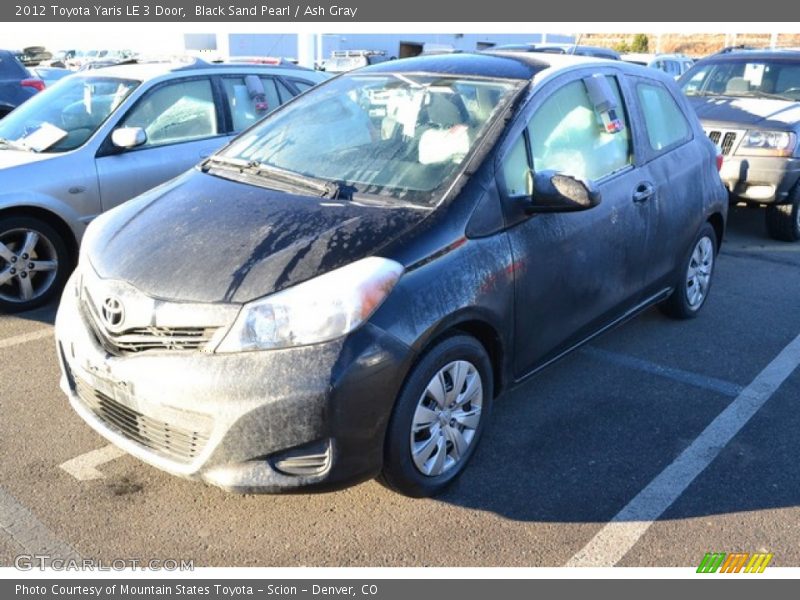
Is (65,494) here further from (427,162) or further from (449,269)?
(427,162)

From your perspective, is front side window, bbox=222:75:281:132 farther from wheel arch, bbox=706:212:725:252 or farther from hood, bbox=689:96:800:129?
hood, bbox=689:96:800:129

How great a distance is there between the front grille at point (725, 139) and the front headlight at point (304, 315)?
5.70 metres

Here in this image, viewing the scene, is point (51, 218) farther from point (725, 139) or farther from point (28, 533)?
point (725, 139)

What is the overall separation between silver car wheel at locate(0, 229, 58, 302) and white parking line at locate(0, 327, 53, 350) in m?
0.43

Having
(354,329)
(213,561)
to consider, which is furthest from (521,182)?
(213,561)

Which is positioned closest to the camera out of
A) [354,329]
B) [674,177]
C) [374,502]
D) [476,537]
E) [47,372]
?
[354,329]

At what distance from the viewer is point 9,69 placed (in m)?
9.29

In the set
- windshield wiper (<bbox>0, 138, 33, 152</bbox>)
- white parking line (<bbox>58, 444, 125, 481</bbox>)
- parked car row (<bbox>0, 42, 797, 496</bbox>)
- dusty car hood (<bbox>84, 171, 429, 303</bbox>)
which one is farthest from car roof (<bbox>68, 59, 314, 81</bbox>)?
white parking line (<bbox>58, 444, 125, 481</bbox>)

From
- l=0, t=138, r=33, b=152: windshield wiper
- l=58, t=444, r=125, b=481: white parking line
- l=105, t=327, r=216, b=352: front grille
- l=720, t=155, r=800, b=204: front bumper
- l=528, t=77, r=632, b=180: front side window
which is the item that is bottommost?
l=58, t=444, r=125, b=481: white parking line

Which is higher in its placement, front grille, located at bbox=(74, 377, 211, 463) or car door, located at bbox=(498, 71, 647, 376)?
car door, located at bbox=(498, 71, 647, 376)

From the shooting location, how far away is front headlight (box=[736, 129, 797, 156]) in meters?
6.86

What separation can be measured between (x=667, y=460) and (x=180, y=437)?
217 centimetres

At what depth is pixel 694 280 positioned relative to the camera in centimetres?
500

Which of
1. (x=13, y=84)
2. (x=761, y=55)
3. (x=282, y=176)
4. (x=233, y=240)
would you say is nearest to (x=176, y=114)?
(x=282, y=176)
